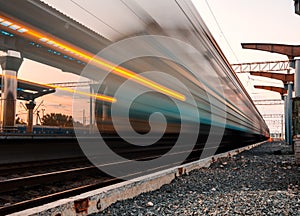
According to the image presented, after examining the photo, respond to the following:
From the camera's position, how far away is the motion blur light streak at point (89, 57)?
350cm

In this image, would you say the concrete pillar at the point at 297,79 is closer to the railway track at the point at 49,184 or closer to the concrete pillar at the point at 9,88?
the railway track at the point at 49,184

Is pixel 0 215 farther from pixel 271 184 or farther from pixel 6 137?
pixel 271 184

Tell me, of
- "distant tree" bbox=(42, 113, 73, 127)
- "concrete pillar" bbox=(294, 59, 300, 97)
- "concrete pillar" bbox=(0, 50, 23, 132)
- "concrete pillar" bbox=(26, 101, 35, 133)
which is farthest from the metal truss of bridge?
"concrete pillar" bbox=(0, 50, 23, 132)

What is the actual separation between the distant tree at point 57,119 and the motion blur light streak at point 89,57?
92 cm

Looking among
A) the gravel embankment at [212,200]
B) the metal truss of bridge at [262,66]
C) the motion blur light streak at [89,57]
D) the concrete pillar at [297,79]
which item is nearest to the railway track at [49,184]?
the gravel embankment at [212,200]

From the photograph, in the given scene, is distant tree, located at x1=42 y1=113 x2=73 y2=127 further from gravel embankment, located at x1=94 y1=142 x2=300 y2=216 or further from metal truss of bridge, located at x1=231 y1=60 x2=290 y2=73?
metal truss of bridge, located at x1=231 y1=60 x2=290 y2=73

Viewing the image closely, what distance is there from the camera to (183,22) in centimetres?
440

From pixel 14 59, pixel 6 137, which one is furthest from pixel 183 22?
pixel 6 137

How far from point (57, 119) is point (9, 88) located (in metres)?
0.78

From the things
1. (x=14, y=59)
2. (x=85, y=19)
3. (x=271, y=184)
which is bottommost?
(x=271, y=184)

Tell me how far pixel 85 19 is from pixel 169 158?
4.60 metres

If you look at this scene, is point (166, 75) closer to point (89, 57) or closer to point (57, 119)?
point (89, 57)

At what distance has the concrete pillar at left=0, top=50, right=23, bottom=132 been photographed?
3.65 m

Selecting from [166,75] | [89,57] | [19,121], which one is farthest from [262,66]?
[19,121]
